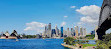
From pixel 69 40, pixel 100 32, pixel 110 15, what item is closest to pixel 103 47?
pixel 100 32

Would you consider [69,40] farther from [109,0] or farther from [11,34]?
[11,34]

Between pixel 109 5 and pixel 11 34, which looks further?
pixel 11 34

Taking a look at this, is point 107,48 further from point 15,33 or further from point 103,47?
point 15,33

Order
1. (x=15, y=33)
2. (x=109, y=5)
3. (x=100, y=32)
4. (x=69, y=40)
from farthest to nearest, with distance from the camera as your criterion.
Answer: (x=15, y=33) < (x=69, y=40) < (x=100, y=32) < (x=109, y=5)

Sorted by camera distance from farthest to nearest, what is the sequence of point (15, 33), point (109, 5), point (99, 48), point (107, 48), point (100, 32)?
point (15, 33), point (99, 48), point (107, 48), point (100, 32), point (109, 5)

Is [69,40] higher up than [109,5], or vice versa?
[109,5]

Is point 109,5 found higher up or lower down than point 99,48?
higher up

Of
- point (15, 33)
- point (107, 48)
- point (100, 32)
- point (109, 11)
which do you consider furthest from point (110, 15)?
point (15, 33)

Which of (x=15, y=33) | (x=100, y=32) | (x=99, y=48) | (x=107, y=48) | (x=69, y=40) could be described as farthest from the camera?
(x=15, y=33)

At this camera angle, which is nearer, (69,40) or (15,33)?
(69,40)
